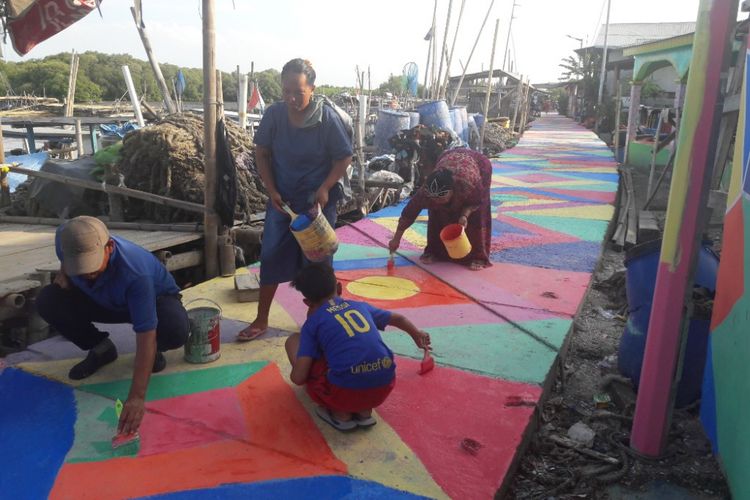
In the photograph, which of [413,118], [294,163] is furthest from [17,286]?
[413,118]

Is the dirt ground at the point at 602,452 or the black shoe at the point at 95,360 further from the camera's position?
the black shoe at the point at 95,360

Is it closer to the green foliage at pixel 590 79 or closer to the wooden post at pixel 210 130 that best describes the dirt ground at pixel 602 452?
the wooden post at pixel 210 130

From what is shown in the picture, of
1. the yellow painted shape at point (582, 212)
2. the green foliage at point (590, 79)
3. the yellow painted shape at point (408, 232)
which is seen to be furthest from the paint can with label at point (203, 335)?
the green foliage at point (590, 79)

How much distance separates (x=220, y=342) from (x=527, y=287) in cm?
259

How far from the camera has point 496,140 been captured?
1784cm

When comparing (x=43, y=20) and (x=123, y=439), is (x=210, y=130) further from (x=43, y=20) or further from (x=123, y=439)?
(x=43, y=20)

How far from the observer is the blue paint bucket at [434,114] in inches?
493

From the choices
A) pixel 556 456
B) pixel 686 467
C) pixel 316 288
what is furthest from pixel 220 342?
pixel 686 467

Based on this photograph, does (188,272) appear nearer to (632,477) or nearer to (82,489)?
(82,489)

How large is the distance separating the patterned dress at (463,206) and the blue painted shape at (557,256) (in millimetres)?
405

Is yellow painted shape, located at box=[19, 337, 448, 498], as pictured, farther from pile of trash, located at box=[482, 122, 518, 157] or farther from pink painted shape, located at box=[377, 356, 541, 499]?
pile of trash, located at box=[482, 122, 518, 157]

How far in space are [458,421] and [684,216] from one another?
1.36 m

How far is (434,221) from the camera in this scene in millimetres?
5172

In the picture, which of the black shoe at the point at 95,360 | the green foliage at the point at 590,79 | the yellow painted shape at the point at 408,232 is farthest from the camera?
the green foliage at the point at 590,79
